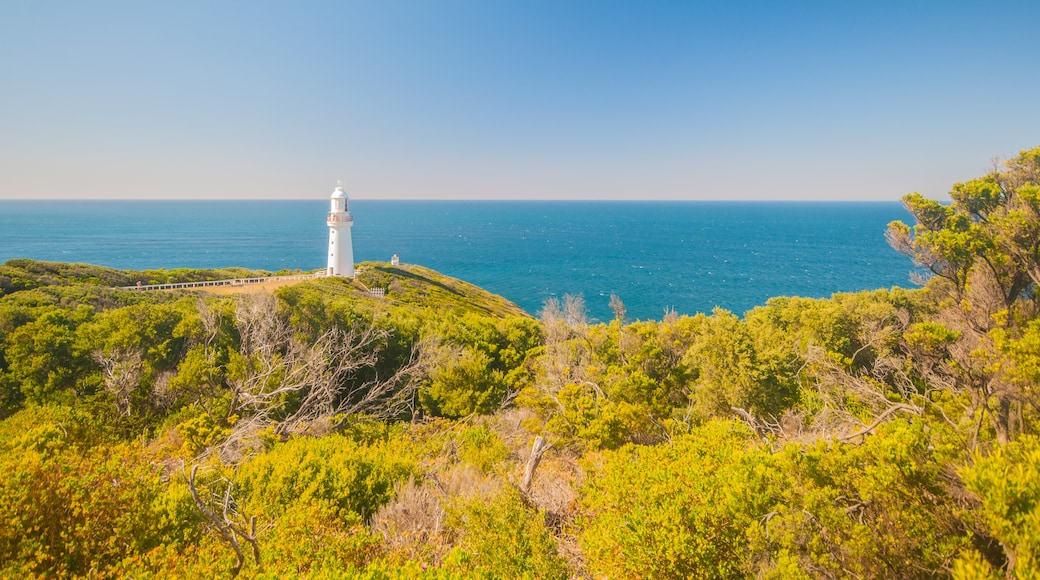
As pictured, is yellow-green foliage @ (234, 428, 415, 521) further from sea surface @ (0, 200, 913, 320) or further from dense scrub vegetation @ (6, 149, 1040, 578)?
sea surface @ (0, 200, 913, 320)

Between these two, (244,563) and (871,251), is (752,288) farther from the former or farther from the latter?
(244,563)

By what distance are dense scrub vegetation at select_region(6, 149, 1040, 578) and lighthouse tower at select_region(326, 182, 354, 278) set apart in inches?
1188

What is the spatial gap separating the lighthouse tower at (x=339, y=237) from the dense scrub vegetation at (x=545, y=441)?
99.0 ft

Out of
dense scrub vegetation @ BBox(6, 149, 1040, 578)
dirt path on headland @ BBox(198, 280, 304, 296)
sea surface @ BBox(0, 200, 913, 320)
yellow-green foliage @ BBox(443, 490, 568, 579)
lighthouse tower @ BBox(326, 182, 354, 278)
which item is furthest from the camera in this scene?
sea surface @ BBox(0, 200, 913, 320)

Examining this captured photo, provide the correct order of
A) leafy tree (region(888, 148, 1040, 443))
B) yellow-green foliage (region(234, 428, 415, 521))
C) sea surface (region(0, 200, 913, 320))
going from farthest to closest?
sea surface (region(0, 200, 913, 320))
leafy tree (region(888, 148, 1040, 443))
yellow-green foliage (region(234, 428, 415, 521))

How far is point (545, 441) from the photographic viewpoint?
12703 millimetres

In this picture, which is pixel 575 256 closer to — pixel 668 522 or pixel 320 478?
pixel 320 478

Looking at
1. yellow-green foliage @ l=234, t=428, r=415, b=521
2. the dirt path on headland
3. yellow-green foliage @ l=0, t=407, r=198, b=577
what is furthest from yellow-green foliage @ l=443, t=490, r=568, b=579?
the dirt path on headland

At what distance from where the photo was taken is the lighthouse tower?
5062cm

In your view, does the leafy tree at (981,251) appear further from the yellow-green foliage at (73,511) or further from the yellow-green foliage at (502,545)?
Answer: the yellow-green foliage at (73,511)

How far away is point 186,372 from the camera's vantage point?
13805 mm

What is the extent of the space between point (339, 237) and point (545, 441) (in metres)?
45.2

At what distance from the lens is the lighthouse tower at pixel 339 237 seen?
50625 millimetres

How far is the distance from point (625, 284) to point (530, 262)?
103 feet
